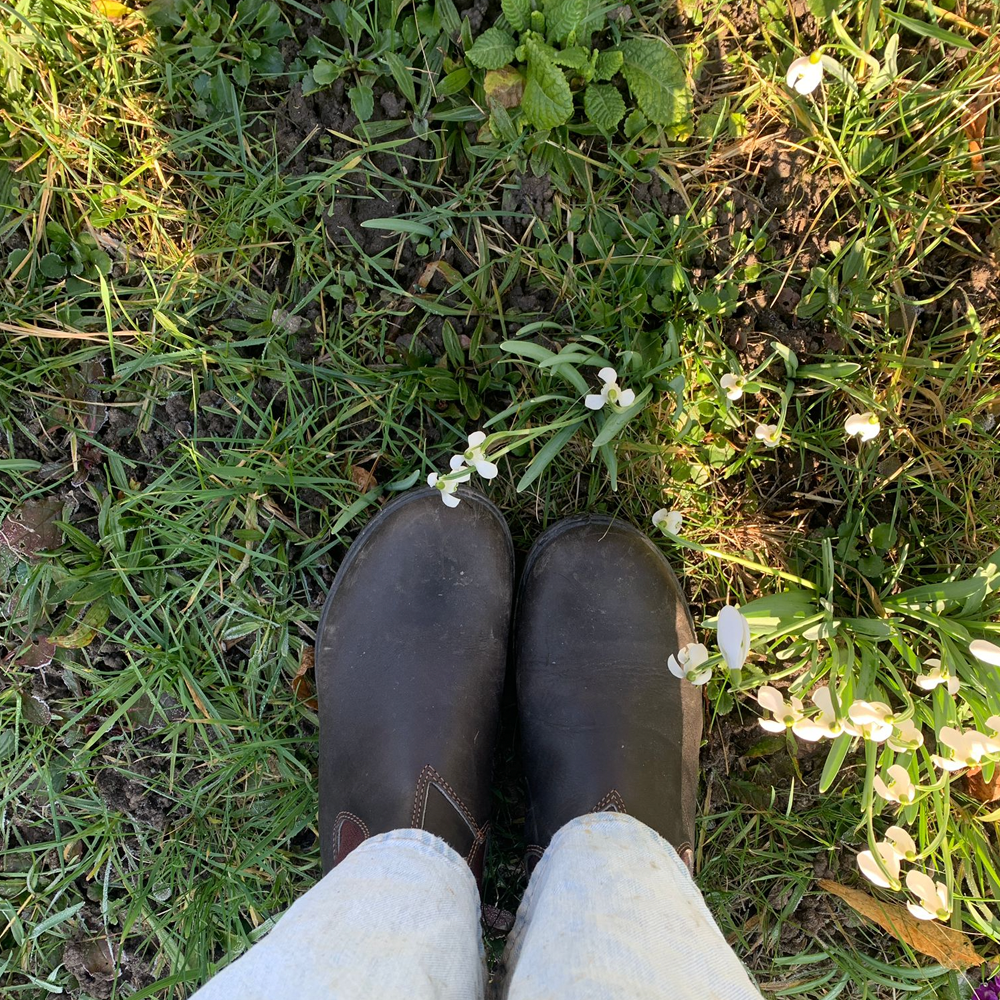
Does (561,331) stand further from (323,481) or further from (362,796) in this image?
(362,796)

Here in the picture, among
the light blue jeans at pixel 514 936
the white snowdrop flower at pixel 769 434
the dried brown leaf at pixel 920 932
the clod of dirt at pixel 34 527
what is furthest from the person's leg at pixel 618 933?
the clod of dirt at pixel 34 527

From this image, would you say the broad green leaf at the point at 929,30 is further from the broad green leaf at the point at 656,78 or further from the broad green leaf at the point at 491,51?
the broad green leaf at the point at 491,51

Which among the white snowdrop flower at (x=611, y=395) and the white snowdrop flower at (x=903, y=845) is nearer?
the white snowdrop flower at (x=903, y=845)

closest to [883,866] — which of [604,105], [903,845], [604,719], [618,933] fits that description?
[903,845]

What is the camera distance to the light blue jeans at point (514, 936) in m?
0.96

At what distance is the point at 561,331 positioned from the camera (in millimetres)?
1521

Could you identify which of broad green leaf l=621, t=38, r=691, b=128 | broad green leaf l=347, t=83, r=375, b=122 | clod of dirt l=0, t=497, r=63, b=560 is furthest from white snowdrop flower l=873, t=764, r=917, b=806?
clod of dirt l=0, t=497, r=63, b=560

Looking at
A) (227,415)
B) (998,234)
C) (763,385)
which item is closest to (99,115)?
(227,415)

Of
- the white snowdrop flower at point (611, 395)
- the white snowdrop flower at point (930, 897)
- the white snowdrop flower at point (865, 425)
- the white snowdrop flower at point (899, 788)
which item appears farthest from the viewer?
the white snowdrop flower at point (611, 395)

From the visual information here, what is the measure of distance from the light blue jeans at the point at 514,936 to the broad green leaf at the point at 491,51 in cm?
139

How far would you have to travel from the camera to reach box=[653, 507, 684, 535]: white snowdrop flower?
56.9 inches

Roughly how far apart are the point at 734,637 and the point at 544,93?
1.03 m

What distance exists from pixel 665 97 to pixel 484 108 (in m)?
0.34

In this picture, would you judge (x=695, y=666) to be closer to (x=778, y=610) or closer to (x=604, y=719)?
(x=778, y=610)
